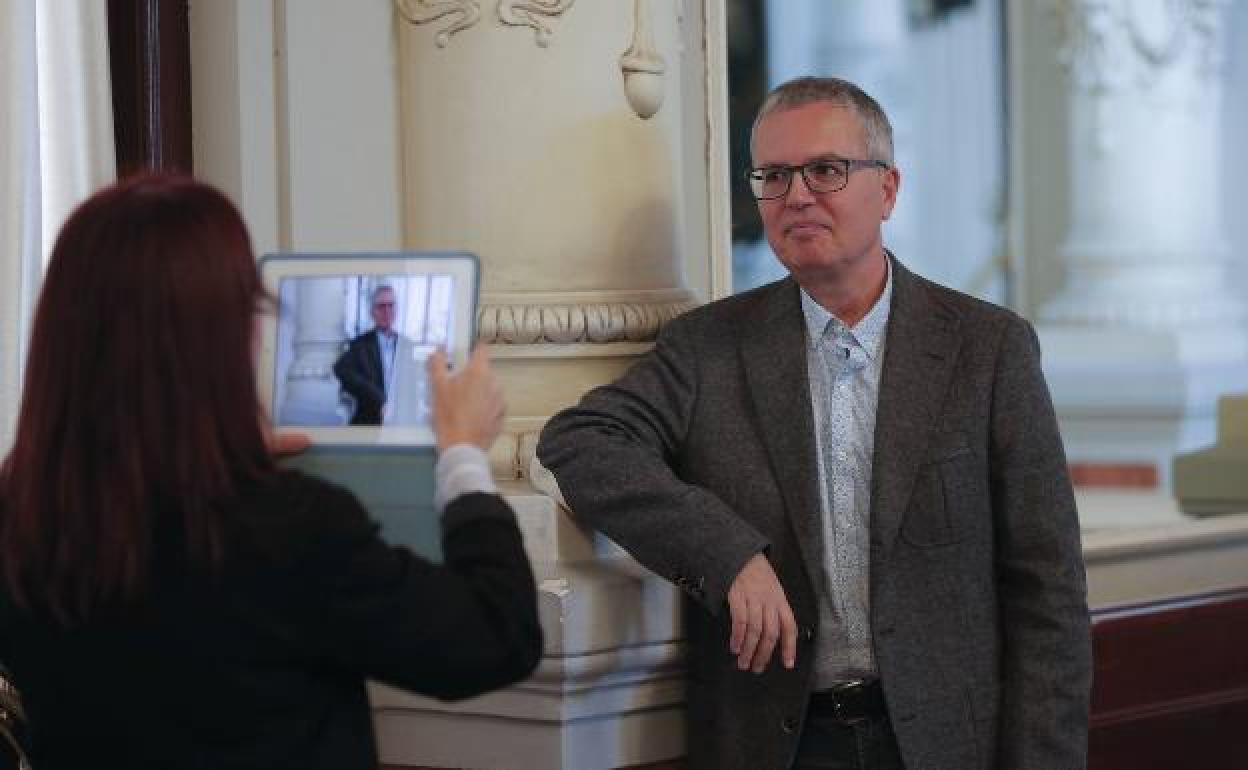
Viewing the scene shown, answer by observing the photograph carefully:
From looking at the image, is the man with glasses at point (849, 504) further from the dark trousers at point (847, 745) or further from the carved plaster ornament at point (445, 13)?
the carved plaster ornament at point (445, 13)

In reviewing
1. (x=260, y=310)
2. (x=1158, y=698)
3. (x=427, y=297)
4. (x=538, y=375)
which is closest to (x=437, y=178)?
(x=538, y=375)

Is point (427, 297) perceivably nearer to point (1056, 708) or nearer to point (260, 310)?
point (260, 310)

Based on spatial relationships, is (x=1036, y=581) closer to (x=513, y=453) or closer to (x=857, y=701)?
(x=857, y=701)

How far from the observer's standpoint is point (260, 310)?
4.68 feet

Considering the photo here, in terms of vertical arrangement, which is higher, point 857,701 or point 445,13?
point 445,13

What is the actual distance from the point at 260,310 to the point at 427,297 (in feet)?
0.66

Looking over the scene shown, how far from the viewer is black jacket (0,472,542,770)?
1392 millimetres

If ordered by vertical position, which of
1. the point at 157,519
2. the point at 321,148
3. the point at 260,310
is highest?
the point at 321,148

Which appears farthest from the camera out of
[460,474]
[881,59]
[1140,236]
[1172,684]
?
[1140,236]

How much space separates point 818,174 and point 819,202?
0.04 m

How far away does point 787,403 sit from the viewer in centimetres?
216

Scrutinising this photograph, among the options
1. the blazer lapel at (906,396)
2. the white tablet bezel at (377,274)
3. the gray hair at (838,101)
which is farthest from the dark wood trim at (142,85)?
the white tablet bezel at (377,274)

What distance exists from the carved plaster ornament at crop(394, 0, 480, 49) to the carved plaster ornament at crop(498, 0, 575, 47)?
0.03 metres

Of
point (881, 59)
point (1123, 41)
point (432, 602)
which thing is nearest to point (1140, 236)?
point (1123, 41)
